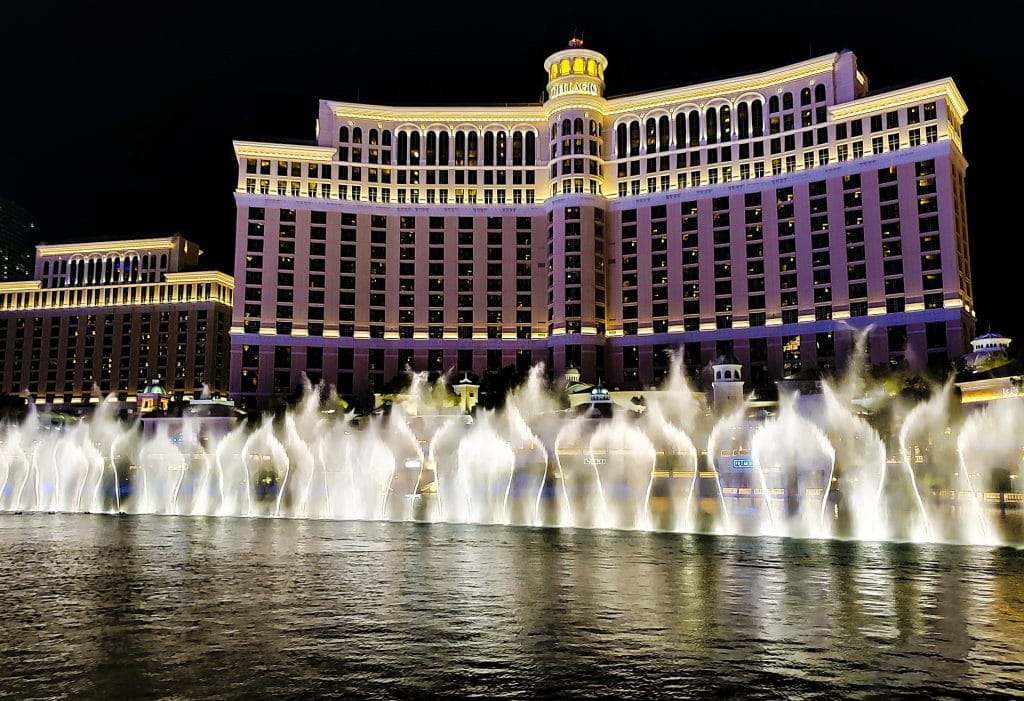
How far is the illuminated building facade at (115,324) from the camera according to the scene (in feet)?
524

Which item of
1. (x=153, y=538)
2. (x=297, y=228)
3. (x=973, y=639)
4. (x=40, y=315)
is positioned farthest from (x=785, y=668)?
(x=40, y=315)

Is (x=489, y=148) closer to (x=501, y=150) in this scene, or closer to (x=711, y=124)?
(x=501, y=150)

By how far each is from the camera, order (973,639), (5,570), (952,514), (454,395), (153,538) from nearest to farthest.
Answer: (973,639)
(5,570)
(153,538)
(952,514)
(454,395)

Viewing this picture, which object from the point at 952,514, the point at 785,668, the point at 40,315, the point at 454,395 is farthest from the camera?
the point at 40,315

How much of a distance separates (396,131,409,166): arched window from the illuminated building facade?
52.9 m

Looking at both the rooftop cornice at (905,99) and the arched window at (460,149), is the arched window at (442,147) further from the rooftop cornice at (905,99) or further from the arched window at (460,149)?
the rooftop cornice at (905,99)

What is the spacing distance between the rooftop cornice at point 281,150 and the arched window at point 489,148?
24.3 m

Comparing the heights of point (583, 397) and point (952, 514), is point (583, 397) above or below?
above

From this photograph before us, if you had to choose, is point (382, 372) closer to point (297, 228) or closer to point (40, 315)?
A: point (297, 228)

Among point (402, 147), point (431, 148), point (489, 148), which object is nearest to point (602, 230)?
point (489, 148)

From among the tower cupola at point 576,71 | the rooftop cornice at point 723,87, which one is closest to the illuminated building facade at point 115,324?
the tower cupola at point 576,71

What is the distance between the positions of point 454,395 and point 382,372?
669 inches

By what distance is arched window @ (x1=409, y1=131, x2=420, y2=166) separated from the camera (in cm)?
13062

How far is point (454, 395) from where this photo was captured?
366ft
